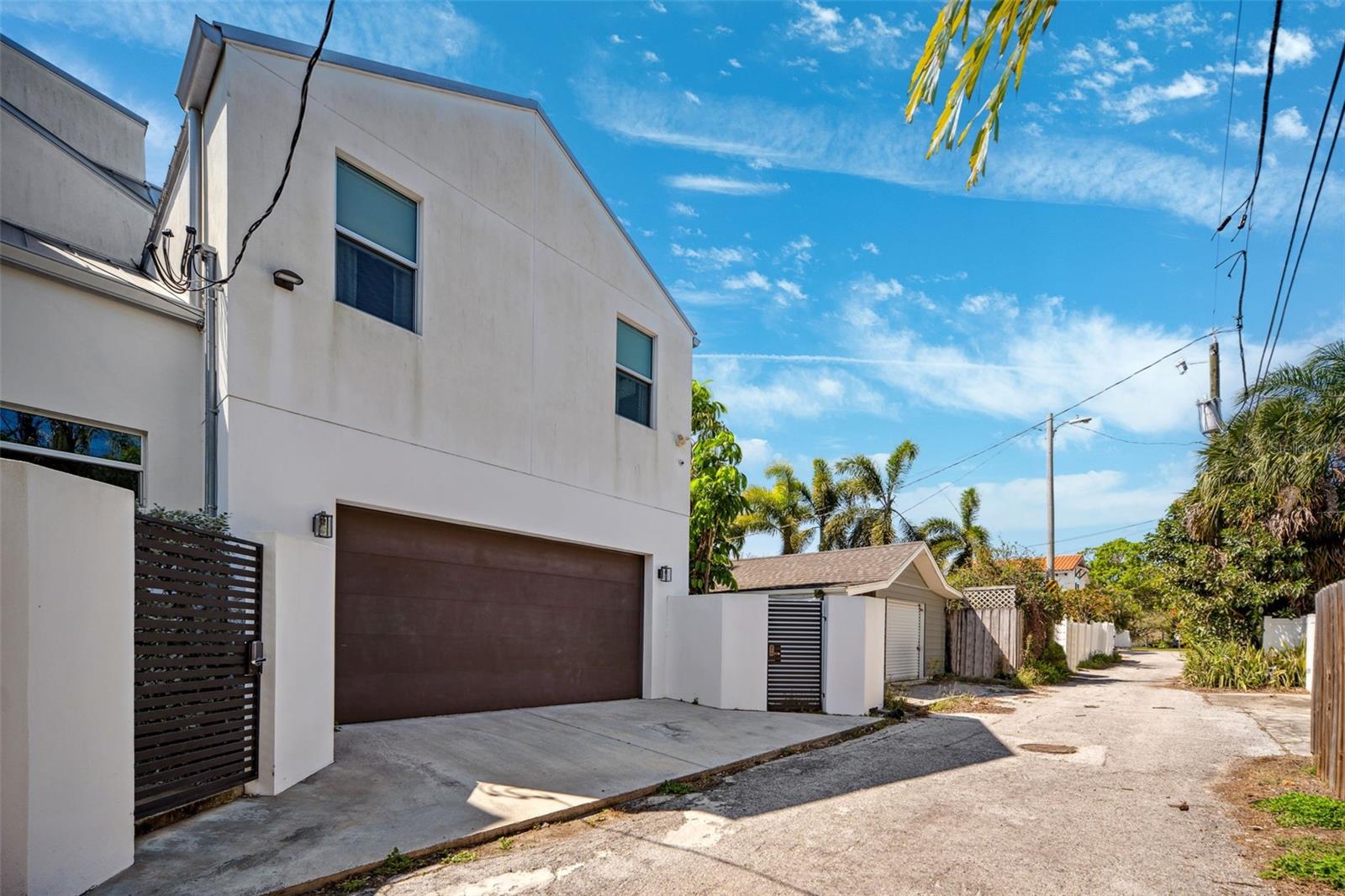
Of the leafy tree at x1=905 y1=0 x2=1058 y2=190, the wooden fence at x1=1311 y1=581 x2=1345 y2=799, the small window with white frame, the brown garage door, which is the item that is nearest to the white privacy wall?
the brown garage door

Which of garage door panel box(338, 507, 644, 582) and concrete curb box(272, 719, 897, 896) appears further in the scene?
garage door panel box(338, 507, 644, 582)

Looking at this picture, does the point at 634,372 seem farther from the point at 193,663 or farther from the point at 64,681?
the point at 64,681

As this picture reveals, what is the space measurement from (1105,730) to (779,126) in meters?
9.39

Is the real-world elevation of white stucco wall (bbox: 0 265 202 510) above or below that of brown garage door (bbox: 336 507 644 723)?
above

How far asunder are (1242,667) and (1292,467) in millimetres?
4446

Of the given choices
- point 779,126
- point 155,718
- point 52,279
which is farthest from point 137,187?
point 155,718

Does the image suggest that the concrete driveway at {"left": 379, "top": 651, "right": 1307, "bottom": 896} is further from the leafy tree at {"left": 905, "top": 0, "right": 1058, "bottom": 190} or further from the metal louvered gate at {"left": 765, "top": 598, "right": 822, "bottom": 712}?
the leafy tree at {"left": 905, "top": 0, "right": 1058, "bottom": 190}

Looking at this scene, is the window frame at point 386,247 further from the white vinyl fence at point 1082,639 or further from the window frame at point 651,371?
the white vinyl fence at point 1082,639

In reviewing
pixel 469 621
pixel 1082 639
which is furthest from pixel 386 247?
pixel 1082 639

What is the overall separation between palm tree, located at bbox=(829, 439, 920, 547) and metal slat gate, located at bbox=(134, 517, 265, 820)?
30.8 metres

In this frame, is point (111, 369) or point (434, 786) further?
point (111, 369)

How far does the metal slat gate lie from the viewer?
478 cm

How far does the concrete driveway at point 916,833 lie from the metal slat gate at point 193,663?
1691 millimetres

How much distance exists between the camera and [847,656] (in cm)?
1180
